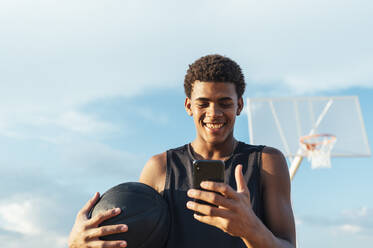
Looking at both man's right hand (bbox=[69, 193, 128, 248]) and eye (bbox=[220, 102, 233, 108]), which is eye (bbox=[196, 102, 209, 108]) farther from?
man's right hand (bbox=[69, 193, 128, 248])

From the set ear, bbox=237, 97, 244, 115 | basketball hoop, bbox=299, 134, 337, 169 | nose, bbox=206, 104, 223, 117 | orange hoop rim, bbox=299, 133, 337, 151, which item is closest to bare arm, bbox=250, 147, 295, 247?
ear, bbox=237, 97, 244, 115

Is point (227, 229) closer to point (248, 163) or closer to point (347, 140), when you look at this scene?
point (248, 163)

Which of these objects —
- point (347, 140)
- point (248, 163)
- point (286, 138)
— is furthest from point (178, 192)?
point (347, 140)

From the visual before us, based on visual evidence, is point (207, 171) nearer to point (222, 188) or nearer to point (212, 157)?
point (222, 188)

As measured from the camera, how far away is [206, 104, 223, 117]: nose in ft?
10.9

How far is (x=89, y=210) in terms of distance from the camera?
3.14 m

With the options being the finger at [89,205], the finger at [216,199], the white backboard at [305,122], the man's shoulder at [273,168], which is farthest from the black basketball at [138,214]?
the white backboard at [305,122]

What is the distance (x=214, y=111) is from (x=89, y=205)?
4.04ft

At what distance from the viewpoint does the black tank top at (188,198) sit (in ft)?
10.3

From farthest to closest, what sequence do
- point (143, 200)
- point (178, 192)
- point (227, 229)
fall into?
point (178, 192) → point (143, 200) → point (227, 229)

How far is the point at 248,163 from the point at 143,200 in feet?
3.10

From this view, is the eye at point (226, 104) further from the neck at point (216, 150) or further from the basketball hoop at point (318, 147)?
the basketball hoop at point (318, 147)

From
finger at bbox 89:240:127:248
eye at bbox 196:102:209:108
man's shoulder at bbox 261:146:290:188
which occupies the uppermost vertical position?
eye at bbox 196:102:209:108

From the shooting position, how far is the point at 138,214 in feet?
9.89
